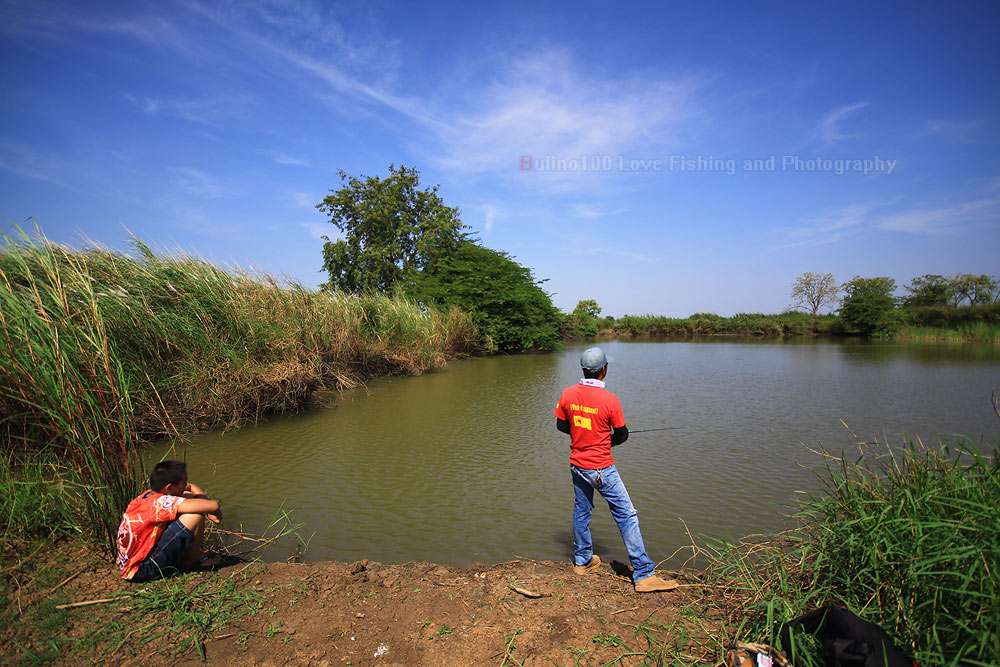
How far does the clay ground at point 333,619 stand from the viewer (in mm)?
2500

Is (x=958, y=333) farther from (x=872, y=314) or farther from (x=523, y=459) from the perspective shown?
(x=523, y=459)

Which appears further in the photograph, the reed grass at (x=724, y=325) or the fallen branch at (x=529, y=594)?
the reed grass at (x=724, y=325)

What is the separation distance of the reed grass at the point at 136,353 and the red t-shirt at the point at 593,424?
3142 millimetres

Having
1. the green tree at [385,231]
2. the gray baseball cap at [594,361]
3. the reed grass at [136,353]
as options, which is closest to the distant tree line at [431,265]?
the green tree at [385,231]

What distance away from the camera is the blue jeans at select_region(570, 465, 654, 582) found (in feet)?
11.0

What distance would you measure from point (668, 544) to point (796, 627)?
212cm

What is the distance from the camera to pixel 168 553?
3150 mm

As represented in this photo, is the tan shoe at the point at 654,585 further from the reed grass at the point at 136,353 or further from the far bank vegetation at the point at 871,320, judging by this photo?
the far bank vegetation at the point at 871,320

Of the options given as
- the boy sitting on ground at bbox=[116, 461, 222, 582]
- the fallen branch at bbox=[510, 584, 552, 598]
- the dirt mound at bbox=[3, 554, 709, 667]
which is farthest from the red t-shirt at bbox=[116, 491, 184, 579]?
the fallen branch at bbox=[510, 584, 552, 598]

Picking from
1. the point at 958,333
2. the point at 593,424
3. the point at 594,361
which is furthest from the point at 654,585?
the point at 958,333

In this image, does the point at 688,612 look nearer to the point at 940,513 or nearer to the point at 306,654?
the point at 940,513

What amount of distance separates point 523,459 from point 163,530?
179 inches

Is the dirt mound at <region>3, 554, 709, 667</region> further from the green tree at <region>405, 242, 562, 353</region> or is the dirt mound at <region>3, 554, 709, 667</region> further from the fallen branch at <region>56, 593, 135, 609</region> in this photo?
the green tree at <region>405, 242, 562, 353</region>

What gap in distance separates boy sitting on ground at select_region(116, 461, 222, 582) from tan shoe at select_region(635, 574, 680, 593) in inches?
117
